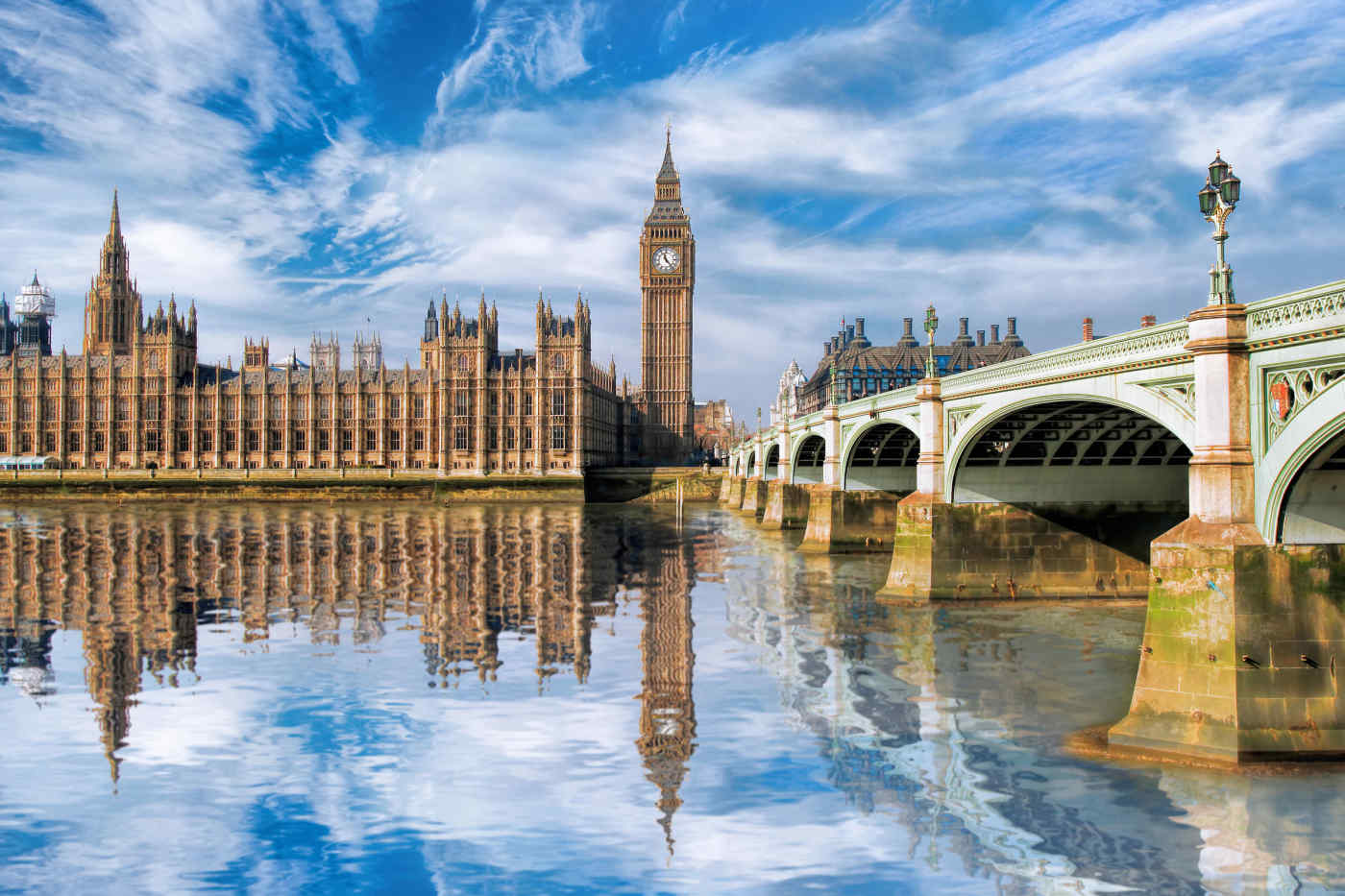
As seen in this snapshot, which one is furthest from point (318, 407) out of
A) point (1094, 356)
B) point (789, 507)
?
point (1094, 356)

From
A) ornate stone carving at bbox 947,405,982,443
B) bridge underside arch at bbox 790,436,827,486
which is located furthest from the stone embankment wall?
ornate stone carving at bbox 947,405,982,443

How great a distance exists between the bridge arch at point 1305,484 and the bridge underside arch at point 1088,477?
1370 cm

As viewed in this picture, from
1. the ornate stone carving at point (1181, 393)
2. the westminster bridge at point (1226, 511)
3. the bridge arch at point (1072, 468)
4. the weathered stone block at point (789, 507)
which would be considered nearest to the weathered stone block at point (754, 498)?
the weathered stone block at point (789, 507)

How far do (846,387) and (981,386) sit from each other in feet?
402

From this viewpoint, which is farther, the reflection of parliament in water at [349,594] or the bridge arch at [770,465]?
the bridge arch at [770,465]

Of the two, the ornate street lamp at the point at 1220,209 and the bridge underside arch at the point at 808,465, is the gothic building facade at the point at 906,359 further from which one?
the ornate street lamp at the point at 1220,209

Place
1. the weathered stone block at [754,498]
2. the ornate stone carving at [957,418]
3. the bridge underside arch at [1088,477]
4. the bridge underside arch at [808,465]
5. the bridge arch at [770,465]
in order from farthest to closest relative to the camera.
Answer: the bridge arch at [770,465], the weathered stone block at [754,498], the bridge underside arch at [808,465], the bridge underside arch at [1088,477], the ornate stone carving at [957,418]

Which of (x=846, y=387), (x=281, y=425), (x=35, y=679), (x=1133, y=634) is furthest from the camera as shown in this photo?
(x=846, y=387)

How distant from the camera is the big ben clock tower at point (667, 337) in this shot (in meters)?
146

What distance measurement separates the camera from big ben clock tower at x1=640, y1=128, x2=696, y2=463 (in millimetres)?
146125

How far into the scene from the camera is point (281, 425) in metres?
121

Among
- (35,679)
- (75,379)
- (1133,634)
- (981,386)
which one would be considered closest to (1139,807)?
(1133,634)

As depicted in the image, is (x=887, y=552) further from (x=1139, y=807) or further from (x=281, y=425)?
(x=281, y=425)

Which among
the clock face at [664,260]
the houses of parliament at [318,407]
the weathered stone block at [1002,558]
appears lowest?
the weathered stone block at [1002,558]
